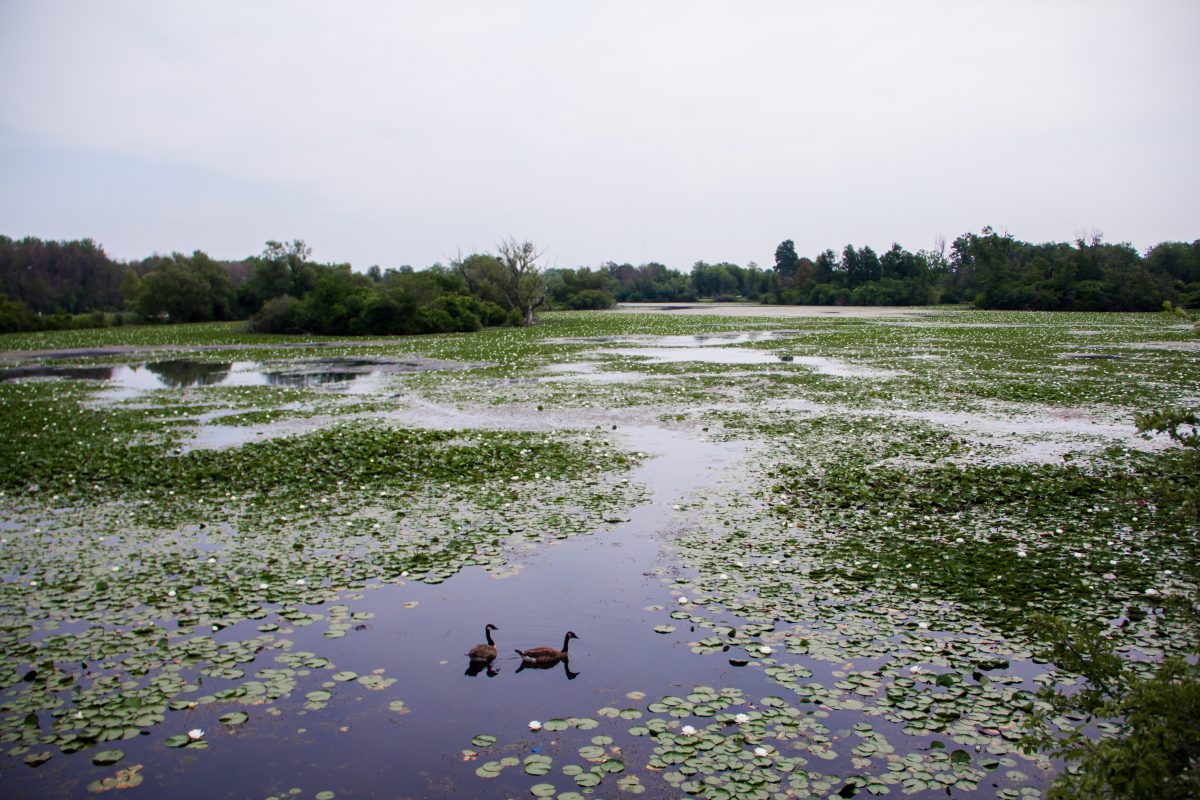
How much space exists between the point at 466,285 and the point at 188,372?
1804 inches

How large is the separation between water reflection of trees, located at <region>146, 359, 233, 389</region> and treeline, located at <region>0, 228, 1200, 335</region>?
64.6 ft

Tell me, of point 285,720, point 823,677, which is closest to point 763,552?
point 823,677

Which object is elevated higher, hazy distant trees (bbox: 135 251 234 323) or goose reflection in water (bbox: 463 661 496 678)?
hazy distant trees (bbox: 135 251 234 323)

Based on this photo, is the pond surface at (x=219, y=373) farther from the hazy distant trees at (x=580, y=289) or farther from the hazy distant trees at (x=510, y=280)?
the hazy distant trees at (x=580, y=289)

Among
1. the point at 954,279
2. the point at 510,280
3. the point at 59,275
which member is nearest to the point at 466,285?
the point at 510,280

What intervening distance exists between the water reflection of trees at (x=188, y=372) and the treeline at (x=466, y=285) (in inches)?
775

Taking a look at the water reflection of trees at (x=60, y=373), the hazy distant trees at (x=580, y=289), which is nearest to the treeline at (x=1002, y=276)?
the hazy distant trees at (x=580, y=289)

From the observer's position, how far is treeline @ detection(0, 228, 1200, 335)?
57.5 m

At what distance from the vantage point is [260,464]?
14031 mm

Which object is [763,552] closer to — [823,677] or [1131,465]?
[823,677]

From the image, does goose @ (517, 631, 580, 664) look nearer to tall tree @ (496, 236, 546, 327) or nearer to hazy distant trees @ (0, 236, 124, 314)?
tall tree @ (496, 236, 546, 327)

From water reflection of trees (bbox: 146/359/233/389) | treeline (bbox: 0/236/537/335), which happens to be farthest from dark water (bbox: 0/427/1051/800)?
treeline (bbox: 0/236/537/335)

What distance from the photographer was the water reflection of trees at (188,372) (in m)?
28.4

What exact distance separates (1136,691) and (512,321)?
6227 centimetres
